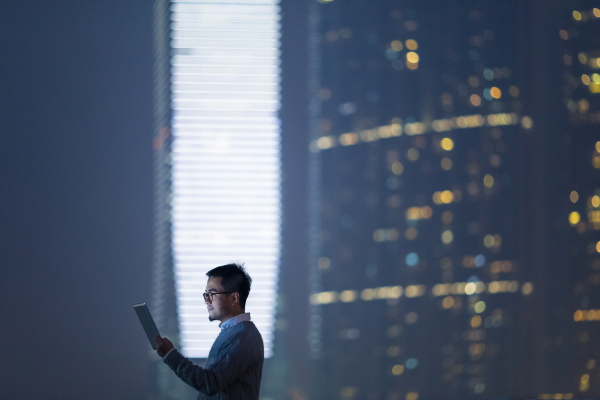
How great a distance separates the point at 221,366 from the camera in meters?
1.71

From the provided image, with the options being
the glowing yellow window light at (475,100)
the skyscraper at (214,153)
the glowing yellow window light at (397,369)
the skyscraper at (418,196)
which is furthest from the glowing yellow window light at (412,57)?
the glowing yellow window light at (397,369)

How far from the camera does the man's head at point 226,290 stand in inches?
69.1

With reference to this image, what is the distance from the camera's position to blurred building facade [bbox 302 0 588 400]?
17.6 ft

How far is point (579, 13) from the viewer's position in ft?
18.1

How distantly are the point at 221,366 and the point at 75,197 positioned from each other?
3.58m

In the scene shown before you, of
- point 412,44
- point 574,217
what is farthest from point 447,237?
point 412,44

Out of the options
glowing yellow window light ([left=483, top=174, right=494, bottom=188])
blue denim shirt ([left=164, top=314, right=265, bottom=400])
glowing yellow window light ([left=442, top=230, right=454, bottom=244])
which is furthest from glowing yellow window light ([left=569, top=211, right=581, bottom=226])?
blue denim shirt ([left=164, top=314, right=265, bottom=400])

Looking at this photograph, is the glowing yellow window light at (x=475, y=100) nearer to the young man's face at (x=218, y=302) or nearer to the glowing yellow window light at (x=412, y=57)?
the glowing yellow window light at (x=412, y=57)

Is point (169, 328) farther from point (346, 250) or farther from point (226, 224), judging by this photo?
point (346, 250)

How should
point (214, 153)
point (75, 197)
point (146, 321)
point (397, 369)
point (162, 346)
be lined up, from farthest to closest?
1. point (397, 369)
2. point (214, 153)
3. point (75, 197)
4. point (146, 321)
5. point (162, 346)

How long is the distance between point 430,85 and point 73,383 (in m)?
3.49

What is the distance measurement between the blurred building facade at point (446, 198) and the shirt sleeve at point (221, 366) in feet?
11.8

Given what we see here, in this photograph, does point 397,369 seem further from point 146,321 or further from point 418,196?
point 146,321

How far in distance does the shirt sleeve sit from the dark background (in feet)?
11.0
